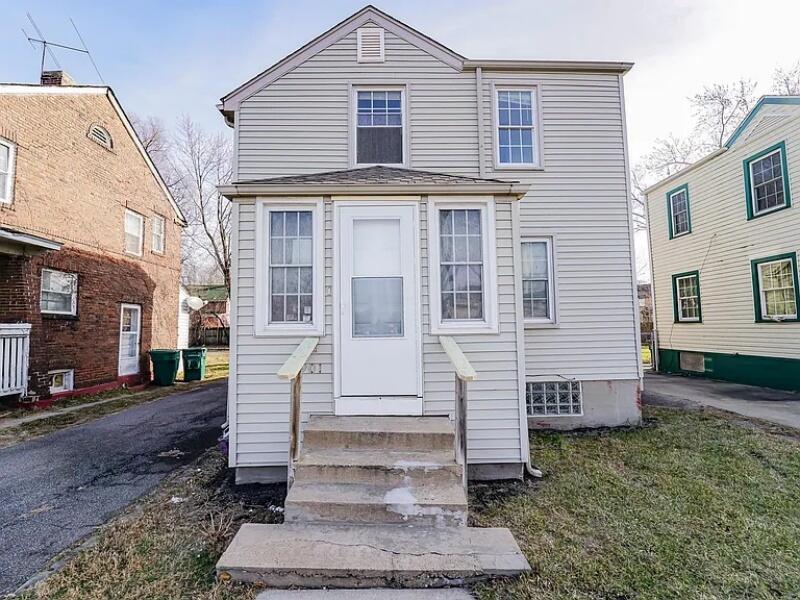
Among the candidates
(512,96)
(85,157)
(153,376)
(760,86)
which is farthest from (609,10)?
(760,86)

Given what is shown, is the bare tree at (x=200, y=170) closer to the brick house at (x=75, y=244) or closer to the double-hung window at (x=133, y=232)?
the brick house at (x=75, y=244)

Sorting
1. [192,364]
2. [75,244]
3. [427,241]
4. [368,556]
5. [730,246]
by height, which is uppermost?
[75,244]

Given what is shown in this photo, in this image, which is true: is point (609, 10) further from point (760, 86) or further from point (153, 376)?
point (760, 86)

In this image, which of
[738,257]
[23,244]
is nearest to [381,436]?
[23,244]

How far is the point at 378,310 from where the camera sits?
440cm

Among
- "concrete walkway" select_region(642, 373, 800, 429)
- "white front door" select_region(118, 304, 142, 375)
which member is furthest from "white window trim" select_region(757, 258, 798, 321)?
"white front door" select_region(118, 304, 142, 375)

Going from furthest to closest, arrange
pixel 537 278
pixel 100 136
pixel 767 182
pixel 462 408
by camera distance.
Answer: pixel 100 136 → pixel 767 182 → pixel 537 278 → pixel 462 408

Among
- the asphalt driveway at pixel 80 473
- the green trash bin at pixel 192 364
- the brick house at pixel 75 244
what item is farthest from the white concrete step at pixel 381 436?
the green trash bin at pixel 192 364

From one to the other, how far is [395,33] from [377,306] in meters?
4.74

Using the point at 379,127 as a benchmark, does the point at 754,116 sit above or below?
above

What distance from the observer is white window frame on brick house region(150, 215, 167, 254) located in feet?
40.1

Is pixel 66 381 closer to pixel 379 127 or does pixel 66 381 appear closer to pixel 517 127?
pixel 379 127

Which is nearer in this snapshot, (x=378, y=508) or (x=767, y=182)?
(x=378, y=508)

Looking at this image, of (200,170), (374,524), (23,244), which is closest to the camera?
(374,524)
